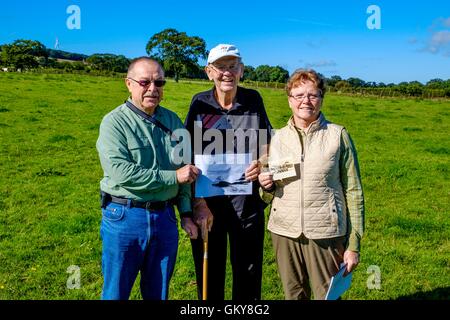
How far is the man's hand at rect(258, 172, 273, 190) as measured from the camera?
12.9 ft

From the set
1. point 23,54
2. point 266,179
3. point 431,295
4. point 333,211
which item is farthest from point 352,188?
point 23,54

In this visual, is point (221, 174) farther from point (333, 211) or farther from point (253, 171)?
point (333, 211)

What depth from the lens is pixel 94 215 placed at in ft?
26.9

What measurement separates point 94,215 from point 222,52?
16.8 ft

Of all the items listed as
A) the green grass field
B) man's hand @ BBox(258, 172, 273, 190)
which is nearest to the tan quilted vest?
man's hand @ BBox(258, 172, 273, 190)

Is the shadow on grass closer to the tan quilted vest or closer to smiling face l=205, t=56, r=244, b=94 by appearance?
the tan quilted vest

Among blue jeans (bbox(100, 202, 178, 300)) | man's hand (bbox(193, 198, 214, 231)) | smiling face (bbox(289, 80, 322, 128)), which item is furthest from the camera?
man's hand (bbox(193, 198, 214, 231))

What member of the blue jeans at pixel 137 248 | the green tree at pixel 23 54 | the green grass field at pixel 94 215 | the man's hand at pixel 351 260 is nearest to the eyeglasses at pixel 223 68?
the blue jeans at pixel 137 248

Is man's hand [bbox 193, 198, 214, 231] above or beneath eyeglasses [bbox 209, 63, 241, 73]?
beneath

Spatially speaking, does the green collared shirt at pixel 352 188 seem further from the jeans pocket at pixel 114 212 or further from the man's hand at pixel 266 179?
the jeans pocket at pixel 114 212

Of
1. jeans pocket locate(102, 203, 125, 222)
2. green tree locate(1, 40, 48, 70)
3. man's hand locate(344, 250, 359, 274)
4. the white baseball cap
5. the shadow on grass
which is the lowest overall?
the shadow on grass

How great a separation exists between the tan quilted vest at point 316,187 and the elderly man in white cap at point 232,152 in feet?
1.55

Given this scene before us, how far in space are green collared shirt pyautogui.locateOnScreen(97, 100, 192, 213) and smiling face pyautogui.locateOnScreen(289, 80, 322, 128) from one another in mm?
1030
